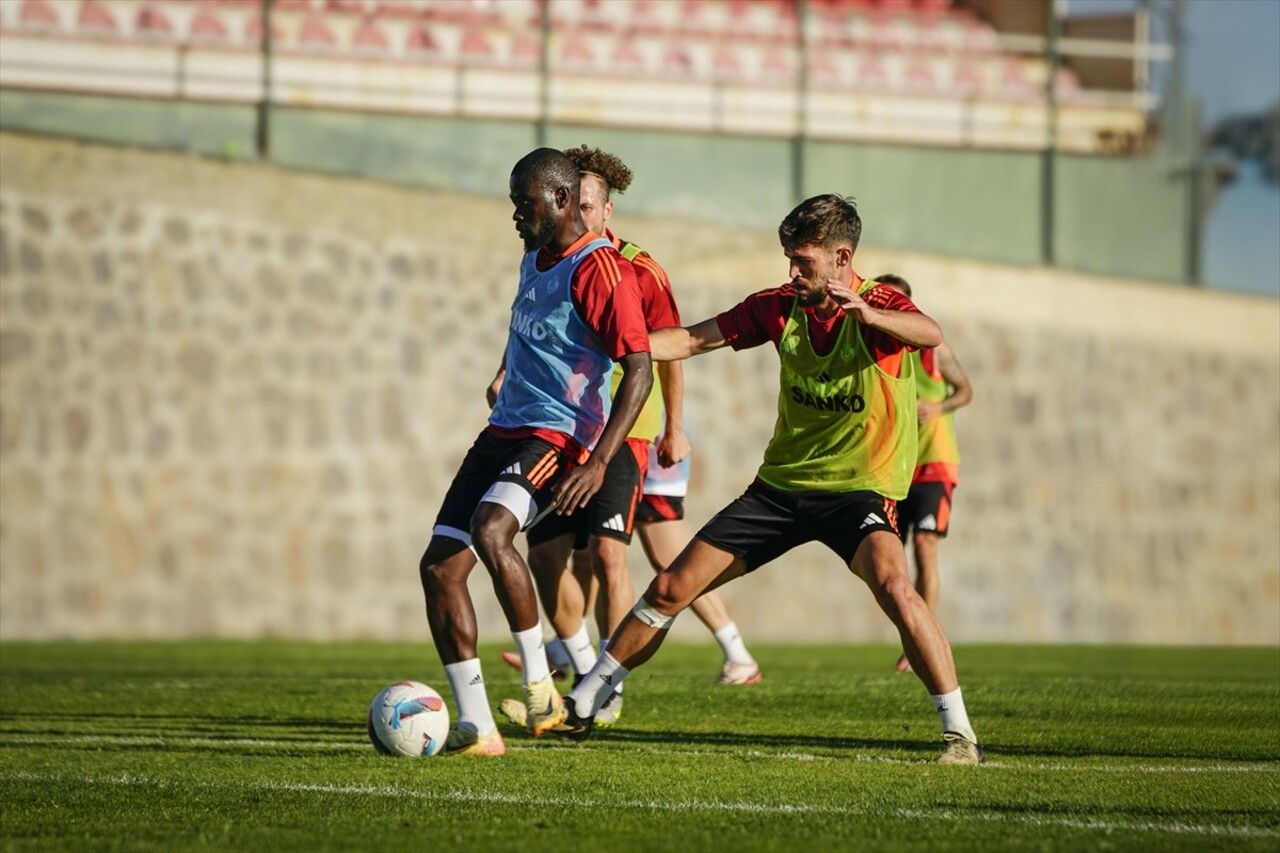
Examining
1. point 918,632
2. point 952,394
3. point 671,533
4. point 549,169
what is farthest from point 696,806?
point 952,394

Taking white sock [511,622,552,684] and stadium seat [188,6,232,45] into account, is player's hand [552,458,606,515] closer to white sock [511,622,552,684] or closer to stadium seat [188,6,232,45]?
white sock [511,622,552,684]

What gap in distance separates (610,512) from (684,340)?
148 cm

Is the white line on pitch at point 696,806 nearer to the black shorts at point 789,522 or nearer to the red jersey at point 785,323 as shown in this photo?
the black shorts at point 789,522

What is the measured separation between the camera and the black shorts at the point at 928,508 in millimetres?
11750

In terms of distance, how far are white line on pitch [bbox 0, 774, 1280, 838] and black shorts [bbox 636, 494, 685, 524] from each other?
4.05m

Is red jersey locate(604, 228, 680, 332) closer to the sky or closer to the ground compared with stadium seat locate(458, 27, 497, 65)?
closer to the ground

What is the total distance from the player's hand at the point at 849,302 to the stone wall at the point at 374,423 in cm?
1221

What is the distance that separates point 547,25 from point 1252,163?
8.20 meters

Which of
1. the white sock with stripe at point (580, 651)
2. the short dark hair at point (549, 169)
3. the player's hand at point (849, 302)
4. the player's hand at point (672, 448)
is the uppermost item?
the short dark hair at point (549, 169)

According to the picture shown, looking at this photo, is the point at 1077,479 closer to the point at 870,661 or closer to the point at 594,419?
the point at 870,661

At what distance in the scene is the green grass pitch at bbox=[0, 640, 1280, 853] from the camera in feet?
17.5

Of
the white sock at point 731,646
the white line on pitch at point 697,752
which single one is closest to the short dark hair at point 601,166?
the white line on pitch at point 697,752

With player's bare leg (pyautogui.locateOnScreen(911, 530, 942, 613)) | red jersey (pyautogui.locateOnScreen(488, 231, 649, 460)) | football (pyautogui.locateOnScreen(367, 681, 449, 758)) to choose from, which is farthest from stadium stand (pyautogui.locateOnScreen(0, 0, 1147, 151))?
football (pyautogui.locateOnScreen(367, 681, 449, 758))

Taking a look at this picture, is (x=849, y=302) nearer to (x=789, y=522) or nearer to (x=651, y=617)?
(x=789, y=522)
